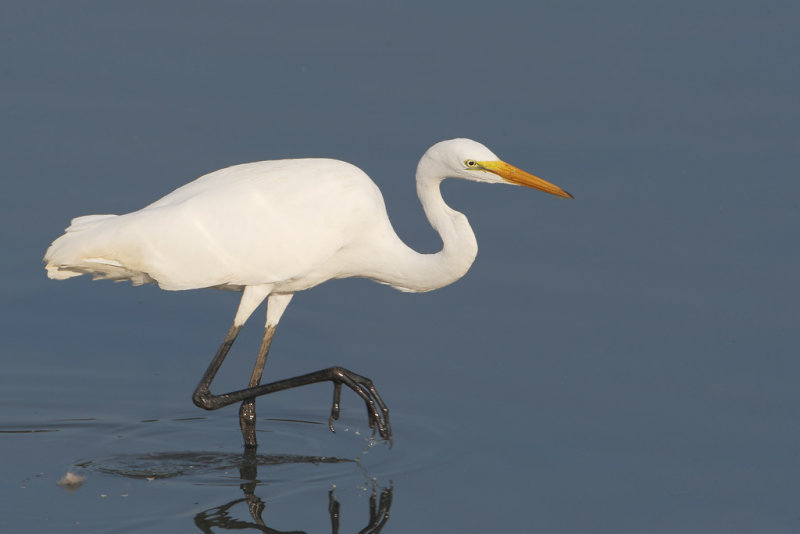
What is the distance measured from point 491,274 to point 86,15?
17.2ft

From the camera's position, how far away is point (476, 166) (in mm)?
7949

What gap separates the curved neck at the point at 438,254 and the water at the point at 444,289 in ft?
2.72

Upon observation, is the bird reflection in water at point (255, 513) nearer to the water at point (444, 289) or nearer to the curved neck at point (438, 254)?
the water at point (444, 289)

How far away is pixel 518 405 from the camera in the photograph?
854cm

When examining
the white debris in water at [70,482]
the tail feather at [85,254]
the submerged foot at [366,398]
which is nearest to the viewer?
the white debris in water at [70,482]

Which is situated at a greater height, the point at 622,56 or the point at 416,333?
the point at 622,56

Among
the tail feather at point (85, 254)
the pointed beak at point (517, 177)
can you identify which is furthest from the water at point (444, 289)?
the pointed beak at point (517, 177)

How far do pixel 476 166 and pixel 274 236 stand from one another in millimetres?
1249

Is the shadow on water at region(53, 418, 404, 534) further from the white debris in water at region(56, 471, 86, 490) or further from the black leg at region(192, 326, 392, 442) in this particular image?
the black leg at region(192, 326, 392, 442)

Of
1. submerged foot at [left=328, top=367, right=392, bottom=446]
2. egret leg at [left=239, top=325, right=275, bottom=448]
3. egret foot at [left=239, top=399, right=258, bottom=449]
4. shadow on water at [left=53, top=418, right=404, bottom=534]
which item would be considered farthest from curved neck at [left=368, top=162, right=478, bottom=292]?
egret foot at [left=239, top=399, right=258, bottom=449]

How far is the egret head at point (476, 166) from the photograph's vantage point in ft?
25.8

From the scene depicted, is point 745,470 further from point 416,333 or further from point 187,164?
point 187,164

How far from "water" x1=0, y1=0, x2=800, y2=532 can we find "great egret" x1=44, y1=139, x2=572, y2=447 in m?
0.72

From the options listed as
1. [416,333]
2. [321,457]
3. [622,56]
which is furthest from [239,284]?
[622,56]
